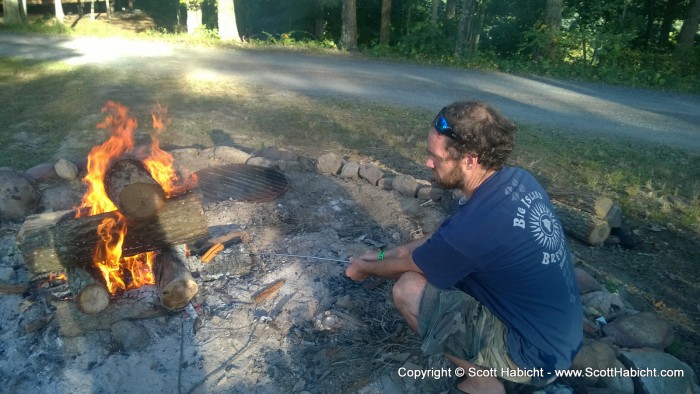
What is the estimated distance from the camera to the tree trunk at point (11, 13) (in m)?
15.6

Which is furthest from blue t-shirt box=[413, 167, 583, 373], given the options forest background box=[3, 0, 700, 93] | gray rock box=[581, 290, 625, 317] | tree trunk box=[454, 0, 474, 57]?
tree trunk box=[454, 0, 474, 57]

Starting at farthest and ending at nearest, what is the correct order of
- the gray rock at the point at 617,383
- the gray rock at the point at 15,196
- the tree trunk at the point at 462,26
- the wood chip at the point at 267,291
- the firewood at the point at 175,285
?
1. the tree trunk at the point at 462,26
2. the gray rock at the point at 15,196
3. the wood chip at the point at 267,291
4. the firewood at the point at 175,285
5. the gray rock at the point at 617,383

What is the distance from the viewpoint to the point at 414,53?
45.7 feet

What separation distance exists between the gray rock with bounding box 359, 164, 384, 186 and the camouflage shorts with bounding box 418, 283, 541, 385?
265 cm

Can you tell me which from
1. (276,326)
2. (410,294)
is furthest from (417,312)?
(276,326)

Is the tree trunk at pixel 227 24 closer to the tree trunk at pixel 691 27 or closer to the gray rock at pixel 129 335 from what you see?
the tree trunk at pixel 691 27

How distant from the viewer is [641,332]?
122 inches

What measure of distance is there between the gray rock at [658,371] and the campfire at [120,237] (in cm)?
271

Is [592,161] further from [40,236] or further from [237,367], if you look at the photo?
[40,236]

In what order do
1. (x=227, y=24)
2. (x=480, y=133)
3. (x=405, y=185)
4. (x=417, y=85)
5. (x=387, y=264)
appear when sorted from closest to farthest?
1. (x=480, y=133)
2. (x=387, y=264)
3. (x=405, y=185)
4. (x=417, y=85)
5. (x=227, y=24)

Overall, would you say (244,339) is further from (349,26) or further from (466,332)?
(349,26)

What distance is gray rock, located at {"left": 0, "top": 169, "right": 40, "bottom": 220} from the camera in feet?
13.4

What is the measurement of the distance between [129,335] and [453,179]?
213cm

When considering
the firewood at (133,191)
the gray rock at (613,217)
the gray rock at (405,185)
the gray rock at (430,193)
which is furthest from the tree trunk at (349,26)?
the firewood at (133,191)
